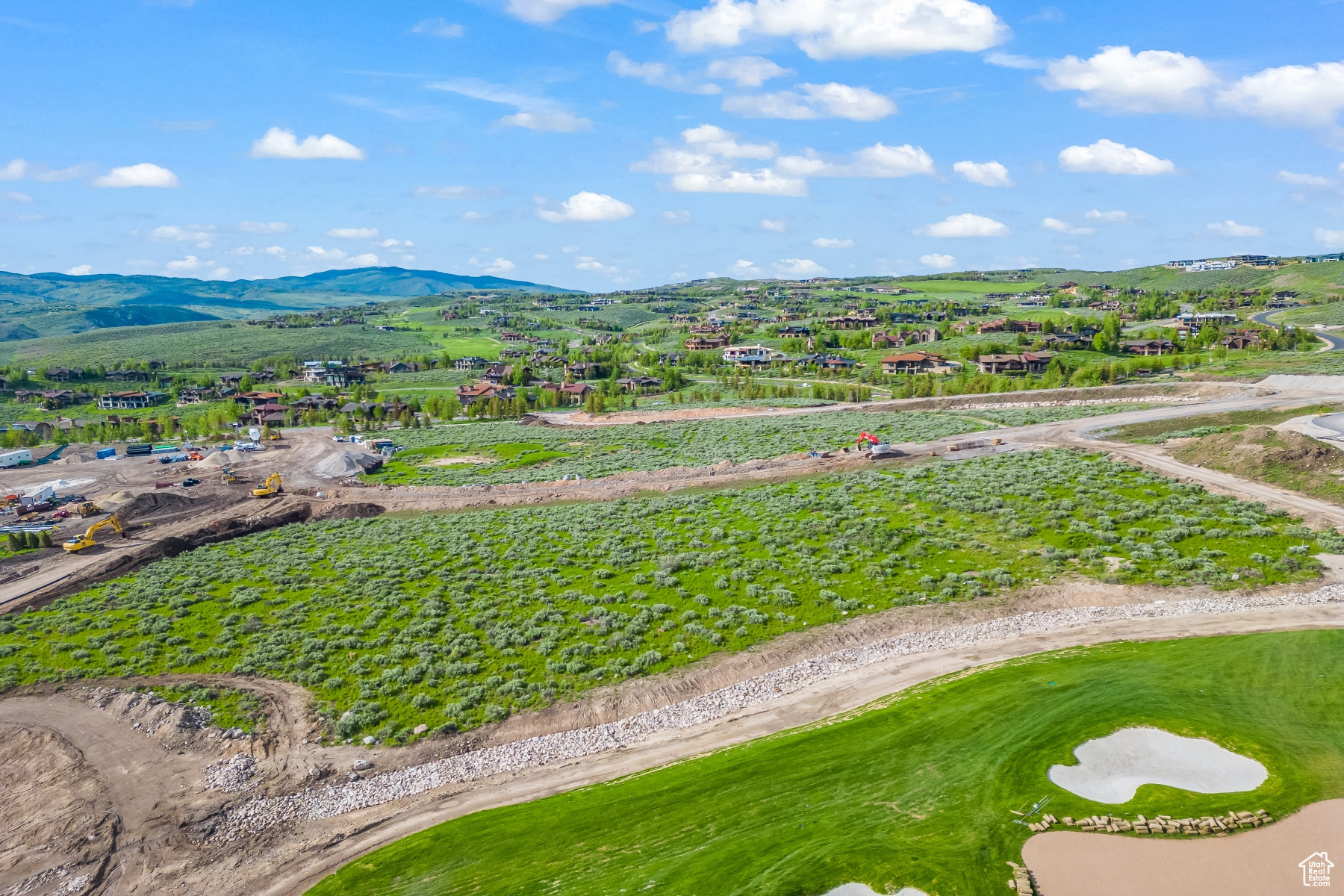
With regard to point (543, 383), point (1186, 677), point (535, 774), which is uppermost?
point (543, 383)

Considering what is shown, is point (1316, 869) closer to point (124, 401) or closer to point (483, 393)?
point (483, 393)

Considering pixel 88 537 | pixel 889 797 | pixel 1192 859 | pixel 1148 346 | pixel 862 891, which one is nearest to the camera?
pixel 862 891

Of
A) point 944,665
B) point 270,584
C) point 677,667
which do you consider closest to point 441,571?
point 270,584

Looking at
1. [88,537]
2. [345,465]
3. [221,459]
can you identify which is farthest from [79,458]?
[88,537]

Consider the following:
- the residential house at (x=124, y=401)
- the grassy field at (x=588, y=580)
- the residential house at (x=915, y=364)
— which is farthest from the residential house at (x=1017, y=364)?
the residential house at (x=124, y=401)

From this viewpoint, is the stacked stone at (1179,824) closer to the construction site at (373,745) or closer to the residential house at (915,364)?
the construction site at (373,745)

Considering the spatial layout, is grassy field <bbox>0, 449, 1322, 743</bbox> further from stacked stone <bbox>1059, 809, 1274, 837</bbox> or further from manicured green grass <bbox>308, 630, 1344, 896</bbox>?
stacked stone <bbox>1059, 809, 1274, 837</bbox>

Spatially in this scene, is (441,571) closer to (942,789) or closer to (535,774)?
(535,774)
